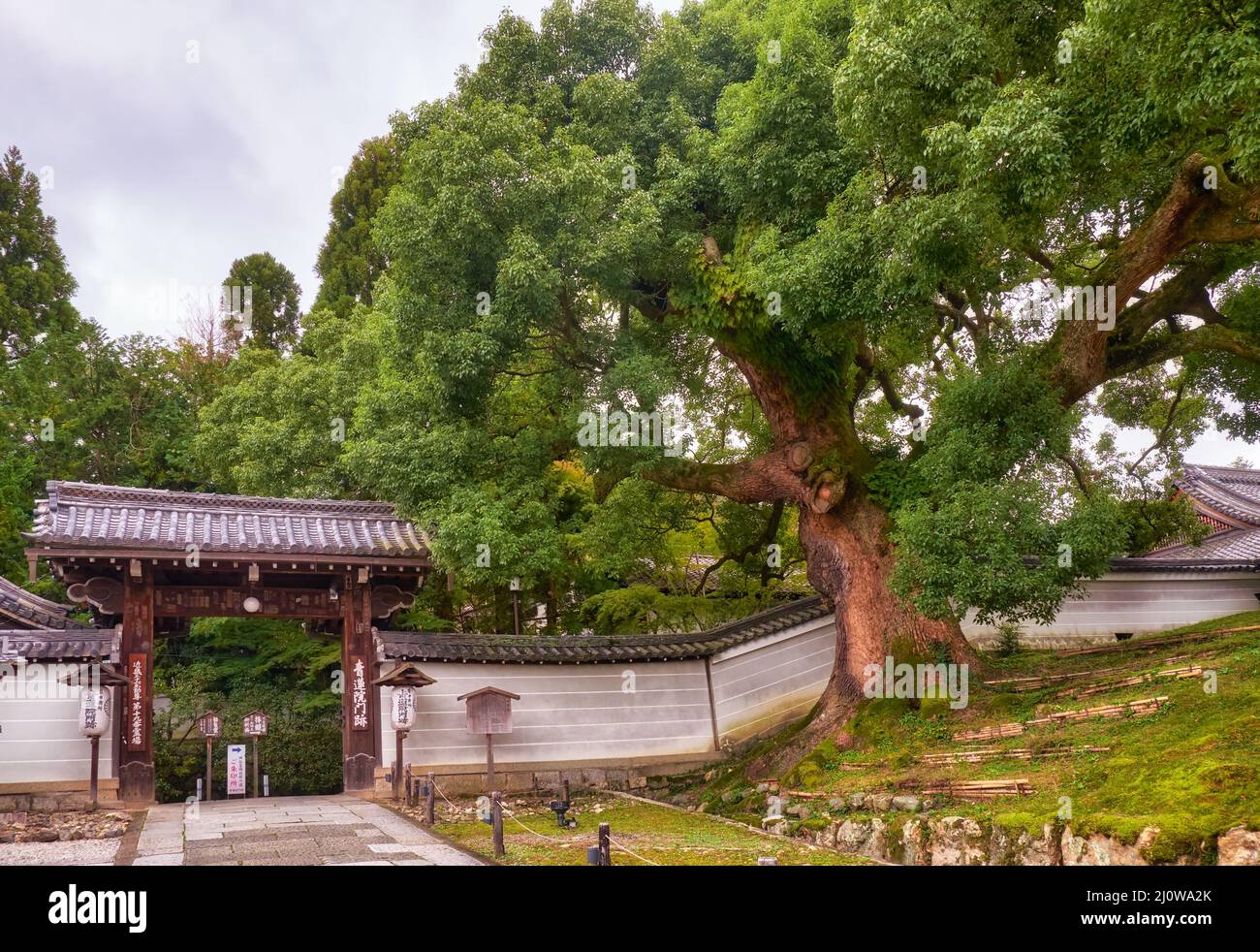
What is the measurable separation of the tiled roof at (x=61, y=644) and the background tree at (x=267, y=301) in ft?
74.1

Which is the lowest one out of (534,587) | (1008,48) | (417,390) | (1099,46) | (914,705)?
(914,705)

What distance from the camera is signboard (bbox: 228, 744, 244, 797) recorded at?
2033 centimetres

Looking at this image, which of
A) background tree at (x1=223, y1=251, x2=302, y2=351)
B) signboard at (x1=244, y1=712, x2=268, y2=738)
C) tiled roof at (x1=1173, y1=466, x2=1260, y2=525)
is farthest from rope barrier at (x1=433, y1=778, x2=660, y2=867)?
background tree at (x1=223, y1=251, x2=302, y2=351)

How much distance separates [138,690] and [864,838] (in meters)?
11.7

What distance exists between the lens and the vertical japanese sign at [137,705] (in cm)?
1582

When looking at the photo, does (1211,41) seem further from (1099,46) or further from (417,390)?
(417,390)

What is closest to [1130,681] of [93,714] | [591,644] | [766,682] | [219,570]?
[766,682]

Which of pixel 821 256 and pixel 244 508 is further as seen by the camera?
pixel 244 508

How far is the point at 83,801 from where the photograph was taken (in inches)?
602

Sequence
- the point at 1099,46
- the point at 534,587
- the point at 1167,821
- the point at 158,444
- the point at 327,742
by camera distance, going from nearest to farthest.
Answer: the point at 1167,821, the point at 1099,46, the point at 534,587, the point at 327,742, the point at 158,444

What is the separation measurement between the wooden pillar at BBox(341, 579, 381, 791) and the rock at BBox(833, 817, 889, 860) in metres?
8.46
